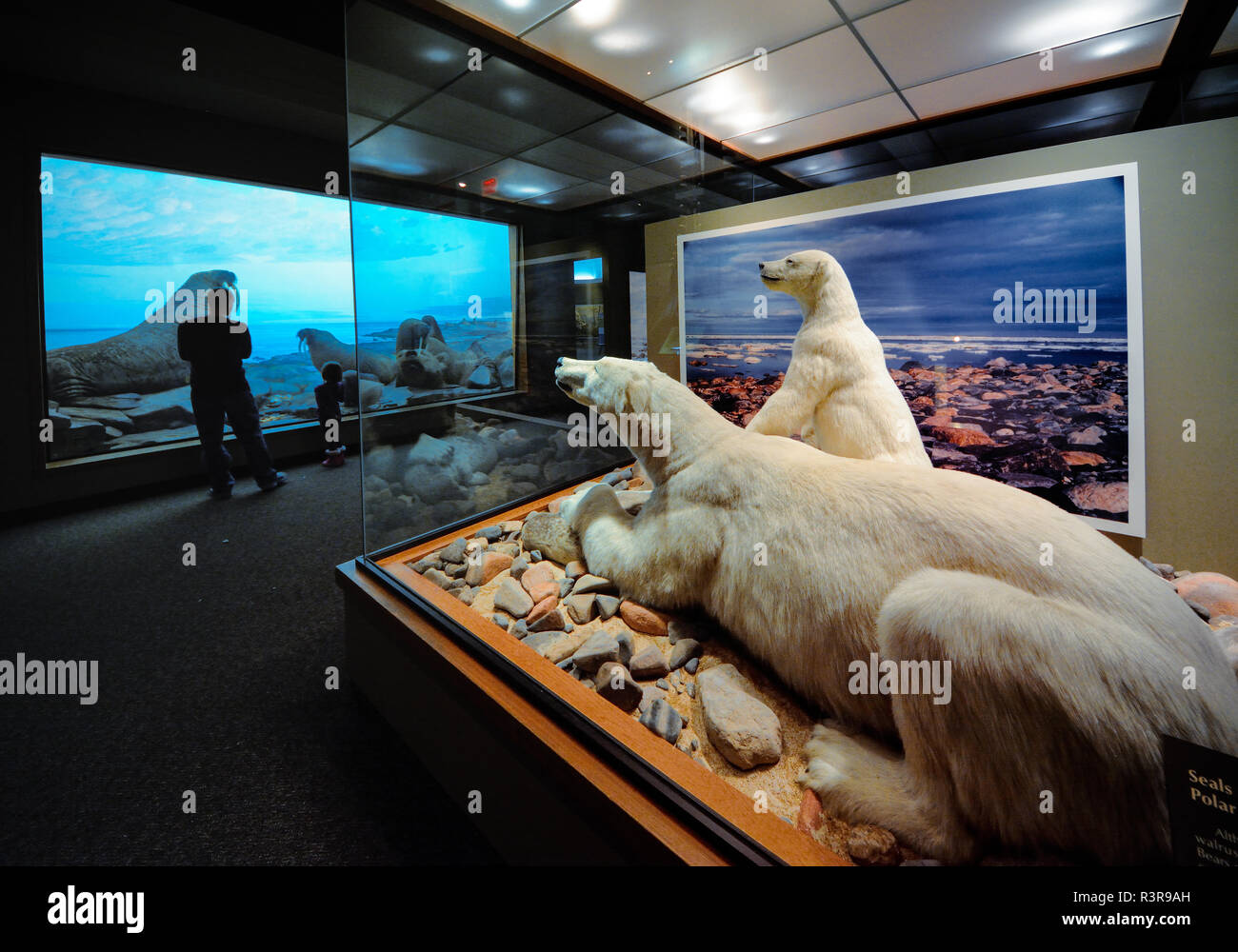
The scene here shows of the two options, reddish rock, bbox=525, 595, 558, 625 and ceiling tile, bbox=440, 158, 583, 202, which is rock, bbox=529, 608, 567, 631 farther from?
ceiling tile, bbox=440, 158, 583, 202

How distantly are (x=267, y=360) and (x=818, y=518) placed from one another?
7.17 m

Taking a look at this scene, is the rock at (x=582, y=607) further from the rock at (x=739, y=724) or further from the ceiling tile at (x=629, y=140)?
the ceiling tile at (x=629, y=140)

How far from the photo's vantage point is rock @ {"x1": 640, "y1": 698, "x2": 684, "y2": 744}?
1.19 m

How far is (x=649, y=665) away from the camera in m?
1.38

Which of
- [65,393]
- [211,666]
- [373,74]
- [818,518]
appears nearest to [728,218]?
[818,518]

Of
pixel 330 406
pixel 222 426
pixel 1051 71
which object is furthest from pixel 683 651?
pixel 330 406

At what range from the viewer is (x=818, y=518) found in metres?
1.18

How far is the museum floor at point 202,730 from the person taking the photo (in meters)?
1.58

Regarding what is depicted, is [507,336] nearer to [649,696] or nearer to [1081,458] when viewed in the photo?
[649,696]

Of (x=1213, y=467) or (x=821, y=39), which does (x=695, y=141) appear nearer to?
(x=821, y=39)

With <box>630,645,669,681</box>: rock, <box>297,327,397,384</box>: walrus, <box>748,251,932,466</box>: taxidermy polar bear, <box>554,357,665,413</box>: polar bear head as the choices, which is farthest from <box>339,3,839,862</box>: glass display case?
<box>297,327,397,384</box>: walrus

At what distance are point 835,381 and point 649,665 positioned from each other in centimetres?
102

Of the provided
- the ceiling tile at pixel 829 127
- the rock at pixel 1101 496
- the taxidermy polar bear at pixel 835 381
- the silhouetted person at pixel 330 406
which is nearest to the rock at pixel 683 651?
the taxidermy polar bear at pixel 835 381

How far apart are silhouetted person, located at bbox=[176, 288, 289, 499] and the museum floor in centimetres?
132
